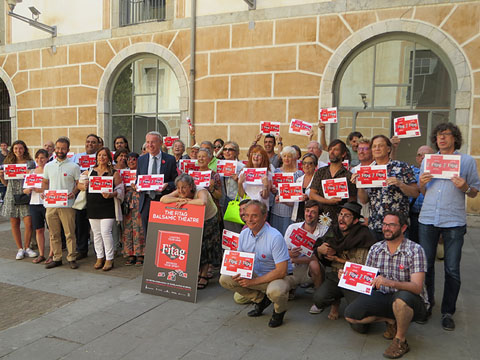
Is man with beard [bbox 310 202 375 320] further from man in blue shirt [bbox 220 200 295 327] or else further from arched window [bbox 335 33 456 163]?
arched window [bbox 335 33 456 163]

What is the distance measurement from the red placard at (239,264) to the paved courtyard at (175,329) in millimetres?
546

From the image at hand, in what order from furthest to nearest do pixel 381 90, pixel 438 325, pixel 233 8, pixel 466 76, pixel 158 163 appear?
pixel 233 8 < pixel 381 90 < pixel 466 76 < pixel 158 163 < pixel 438 325

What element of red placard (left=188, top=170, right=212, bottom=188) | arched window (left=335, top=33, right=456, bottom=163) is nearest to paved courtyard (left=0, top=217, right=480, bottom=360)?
red placard (left=188, top=170, right=212, bottom=188)

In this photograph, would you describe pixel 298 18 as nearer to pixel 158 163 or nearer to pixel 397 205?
pixel 158 163

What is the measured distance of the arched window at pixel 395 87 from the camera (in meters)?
9.24

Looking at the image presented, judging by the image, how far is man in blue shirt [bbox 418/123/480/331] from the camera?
155 inches

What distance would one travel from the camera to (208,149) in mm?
5883

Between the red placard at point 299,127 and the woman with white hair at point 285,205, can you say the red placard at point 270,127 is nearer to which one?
the red placard at point 299,127

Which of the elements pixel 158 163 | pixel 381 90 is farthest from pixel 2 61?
pixel 381 90

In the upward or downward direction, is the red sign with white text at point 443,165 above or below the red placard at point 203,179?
above

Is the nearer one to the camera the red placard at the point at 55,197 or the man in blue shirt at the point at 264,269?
the man in blue shirt at the point at 264,269

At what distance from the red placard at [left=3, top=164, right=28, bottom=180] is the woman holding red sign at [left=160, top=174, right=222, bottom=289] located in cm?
303

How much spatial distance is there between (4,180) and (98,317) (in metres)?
4.01

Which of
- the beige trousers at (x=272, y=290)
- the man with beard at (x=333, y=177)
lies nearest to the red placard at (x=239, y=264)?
the beige trousers at (x=272, y=290)
